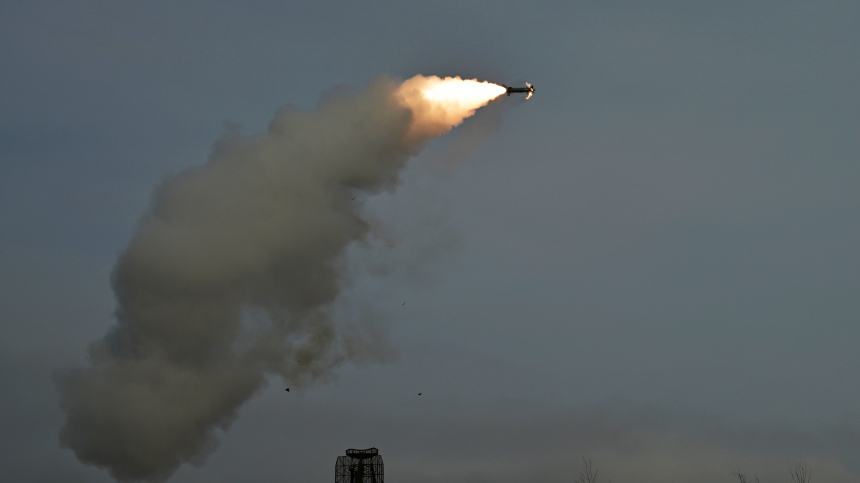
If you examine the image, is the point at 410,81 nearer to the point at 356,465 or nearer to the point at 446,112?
the point at 446,112

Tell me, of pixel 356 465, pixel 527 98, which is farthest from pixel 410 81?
pixel 356 465

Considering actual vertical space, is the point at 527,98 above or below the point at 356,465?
above

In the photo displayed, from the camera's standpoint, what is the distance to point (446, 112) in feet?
281

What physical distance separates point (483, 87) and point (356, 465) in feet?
158

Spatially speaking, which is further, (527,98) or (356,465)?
(356,465)

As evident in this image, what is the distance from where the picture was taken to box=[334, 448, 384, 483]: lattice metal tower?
359ft

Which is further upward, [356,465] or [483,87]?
[483,87]

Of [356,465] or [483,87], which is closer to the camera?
[483,87]

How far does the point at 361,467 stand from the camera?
360ft

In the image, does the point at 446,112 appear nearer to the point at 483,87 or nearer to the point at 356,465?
the point at 483,87

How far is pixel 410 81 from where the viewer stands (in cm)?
8662

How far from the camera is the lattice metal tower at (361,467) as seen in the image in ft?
359

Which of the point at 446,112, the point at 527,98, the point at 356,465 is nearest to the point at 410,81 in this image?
the point at 446,112

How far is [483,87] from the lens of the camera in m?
85.0
